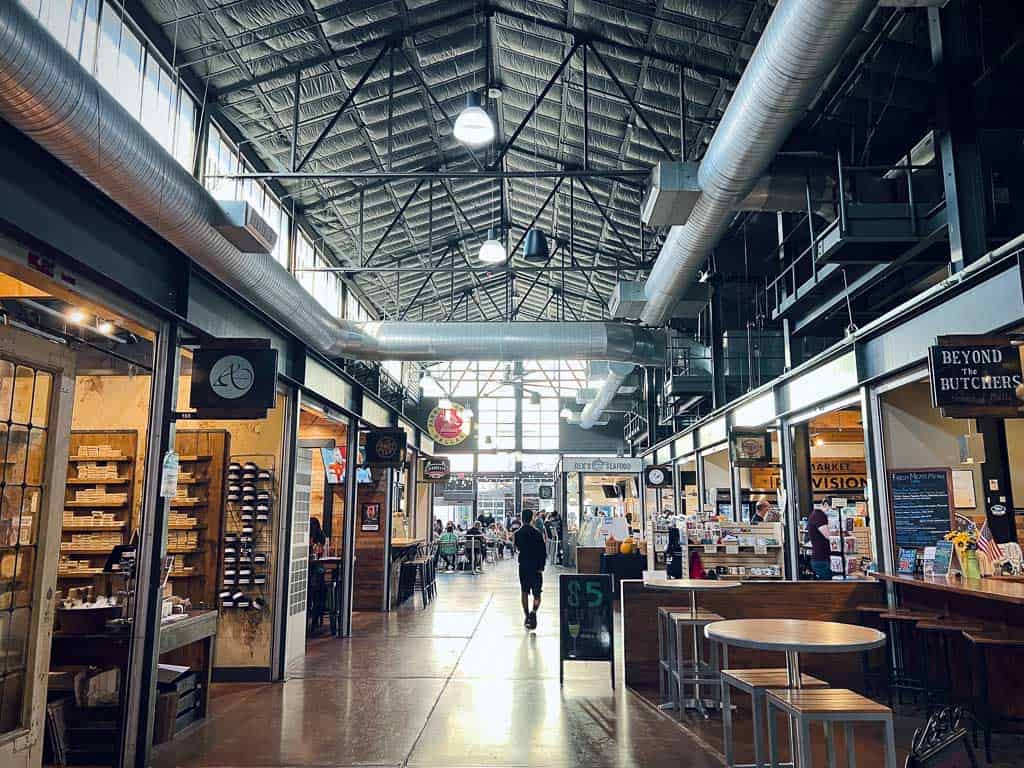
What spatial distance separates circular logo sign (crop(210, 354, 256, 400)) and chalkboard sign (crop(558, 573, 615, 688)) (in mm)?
3149

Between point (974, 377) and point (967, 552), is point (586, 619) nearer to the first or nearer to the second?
point (967, 552)

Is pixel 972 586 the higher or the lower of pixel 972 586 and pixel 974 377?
the lower

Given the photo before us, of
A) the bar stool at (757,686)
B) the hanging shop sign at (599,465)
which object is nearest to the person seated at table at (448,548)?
the hanging shop sign at (599,465)

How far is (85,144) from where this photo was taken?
381 centimetres

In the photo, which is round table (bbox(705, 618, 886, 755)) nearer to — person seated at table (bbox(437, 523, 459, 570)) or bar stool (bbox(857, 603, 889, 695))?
bar stool (bbox(857, 603, 889, 695))

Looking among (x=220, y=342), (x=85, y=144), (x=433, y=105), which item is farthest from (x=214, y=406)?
(x=433, y=105)

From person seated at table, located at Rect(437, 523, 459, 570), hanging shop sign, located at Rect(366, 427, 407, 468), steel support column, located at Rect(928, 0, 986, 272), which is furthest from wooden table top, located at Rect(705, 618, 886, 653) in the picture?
person seated at table, located at Rect(437, 523, 459, 570)

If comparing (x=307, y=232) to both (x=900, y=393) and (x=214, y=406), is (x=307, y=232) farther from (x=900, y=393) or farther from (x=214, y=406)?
(x=900, y=393)

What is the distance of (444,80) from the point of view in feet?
30.1

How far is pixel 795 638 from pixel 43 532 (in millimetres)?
4005

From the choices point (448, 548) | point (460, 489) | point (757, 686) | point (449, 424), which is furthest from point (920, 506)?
point (460, 489)

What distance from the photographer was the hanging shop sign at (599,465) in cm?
2070

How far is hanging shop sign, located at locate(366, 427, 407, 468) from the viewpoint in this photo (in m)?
11.1

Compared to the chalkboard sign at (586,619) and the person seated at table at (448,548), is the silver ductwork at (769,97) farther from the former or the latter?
the person seated at table at (448,548)
